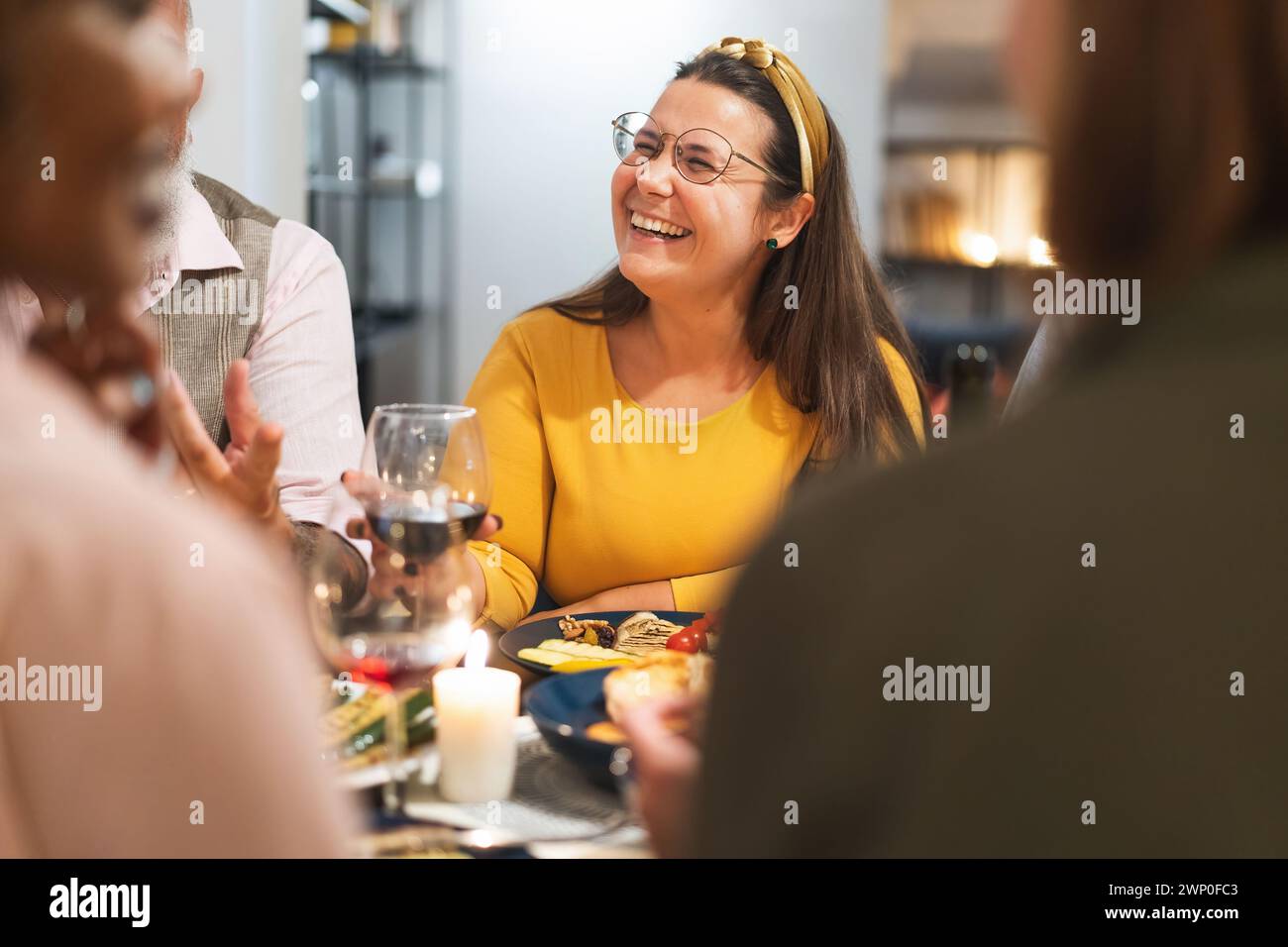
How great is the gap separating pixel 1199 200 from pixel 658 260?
1519 mm

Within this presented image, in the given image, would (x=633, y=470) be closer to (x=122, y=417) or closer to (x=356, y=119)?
(x=122, y=417)

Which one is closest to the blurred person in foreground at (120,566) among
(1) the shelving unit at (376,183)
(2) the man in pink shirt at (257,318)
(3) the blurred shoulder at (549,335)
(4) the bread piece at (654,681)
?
(4) the bread piece at (654,681)

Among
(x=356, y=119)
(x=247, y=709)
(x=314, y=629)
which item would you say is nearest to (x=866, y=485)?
(x=247, y=709)

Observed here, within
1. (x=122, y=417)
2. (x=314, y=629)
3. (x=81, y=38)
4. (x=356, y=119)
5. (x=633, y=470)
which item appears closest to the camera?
(x=81, y=38)

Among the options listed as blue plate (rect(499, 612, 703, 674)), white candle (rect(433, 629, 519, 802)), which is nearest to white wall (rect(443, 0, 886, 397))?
blue plate (rect(499, 612, 703, 674))

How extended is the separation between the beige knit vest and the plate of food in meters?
1.00

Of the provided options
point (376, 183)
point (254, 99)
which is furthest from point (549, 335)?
point (376, 183)

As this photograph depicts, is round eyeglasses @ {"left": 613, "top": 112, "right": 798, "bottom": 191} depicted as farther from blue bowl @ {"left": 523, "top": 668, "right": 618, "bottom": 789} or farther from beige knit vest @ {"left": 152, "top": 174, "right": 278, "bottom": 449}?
blue bowl @ {"left": 523, "top": 668, "right": 618, "bottom": 789}

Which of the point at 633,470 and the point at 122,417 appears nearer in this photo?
the point at 122,417

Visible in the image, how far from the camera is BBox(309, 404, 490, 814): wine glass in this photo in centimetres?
95

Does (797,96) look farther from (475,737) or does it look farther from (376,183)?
(376,183)

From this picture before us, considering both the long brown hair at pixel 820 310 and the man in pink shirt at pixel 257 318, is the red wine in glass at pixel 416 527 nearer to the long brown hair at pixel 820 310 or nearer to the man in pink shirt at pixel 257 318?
the man in pink shirt at pixel 257 318

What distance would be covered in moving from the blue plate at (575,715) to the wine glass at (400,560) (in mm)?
94
